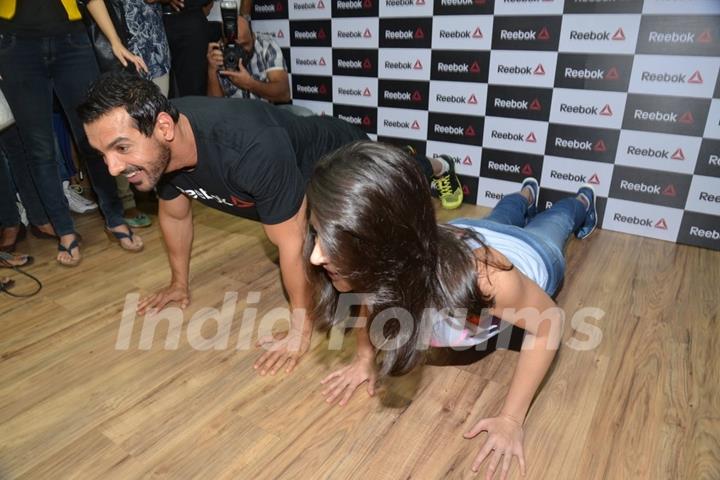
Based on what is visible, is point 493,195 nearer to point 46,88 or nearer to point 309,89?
point 309,89

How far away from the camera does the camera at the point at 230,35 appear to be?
2180 mm

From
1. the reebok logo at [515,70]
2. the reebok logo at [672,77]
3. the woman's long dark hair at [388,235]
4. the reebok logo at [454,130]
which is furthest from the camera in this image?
the reebok logo at [454,130]

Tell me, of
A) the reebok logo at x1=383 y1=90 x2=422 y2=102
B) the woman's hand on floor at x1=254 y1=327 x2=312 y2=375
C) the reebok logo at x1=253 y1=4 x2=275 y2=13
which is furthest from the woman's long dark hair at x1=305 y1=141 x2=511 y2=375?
the reebok logo at x1=253 y1=4 x2=275 y2=13

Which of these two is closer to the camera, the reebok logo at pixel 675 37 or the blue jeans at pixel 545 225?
the blue jeans at pixel 545 225

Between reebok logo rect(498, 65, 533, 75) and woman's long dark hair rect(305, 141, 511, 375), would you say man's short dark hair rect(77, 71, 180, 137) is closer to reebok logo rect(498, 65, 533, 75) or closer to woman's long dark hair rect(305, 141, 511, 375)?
woman's long dark hair rect(305, 141, 511, 375)

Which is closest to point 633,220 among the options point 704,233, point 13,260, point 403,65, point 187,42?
point 704,233

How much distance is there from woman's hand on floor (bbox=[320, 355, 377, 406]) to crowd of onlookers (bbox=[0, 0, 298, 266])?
1.12 metres

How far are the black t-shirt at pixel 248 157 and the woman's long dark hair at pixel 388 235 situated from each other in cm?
40

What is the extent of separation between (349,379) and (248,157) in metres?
0.57

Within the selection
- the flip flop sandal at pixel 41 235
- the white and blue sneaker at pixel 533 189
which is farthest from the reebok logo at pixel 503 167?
the flip flop sandal at pixel 41 235

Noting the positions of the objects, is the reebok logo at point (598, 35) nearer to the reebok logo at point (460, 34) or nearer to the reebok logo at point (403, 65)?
the reebok logo at point (460, 34)

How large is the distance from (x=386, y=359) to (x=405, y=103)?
5.85ft

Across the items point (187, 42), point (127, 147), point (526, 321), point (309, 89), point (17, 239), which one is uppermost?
point (187, 42)

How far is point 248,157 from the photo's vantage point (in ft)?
3.70
